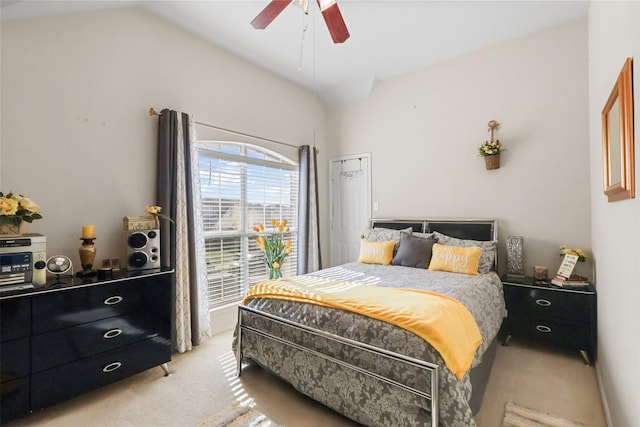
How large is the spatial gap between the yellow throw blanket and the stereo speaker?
89 centimetres

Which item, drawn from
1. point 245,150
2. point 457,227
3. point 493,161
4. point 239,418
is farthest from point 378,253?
point 239,418

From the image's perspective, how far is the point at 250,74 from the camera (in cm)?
370

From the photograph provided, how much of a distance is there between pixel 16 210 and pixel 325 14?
2415 mm

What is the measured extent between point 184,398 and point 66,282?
115 centimetres

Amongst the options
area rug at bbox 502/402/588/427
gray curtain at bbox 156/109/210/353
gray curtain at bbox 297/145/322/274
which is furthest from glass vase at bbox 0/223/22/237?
area rug at bbox 502/402/588/427

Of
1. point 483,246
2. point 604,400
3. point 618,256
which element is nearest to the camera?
point 618,256

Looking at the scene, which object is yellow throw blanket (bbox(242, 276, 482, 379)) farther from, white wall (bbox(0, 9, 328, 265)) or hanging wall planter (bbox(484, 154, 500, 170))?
hanging wall planter (bbox(484, 154, 500, 170))

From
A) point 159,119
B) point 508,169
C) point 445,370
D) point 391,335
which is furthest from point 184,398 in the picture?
point 508,169

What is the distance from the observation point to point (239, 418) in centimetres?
188

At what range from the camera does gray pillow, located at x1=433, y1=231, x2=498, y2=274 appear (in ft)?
9.76

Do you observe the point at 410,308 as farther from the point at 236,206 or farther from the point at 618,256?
the point at 236,206

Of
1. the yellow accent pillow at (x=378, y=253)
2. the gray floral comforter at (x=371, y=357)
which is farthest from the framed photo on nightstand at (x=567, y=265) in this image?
the yellow accent pillow at (x=378, y=253)

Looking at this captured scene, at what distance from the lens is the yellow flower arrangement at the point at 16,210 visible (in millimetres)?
1829

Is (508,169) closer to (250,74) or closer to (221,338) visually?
(250,74)
